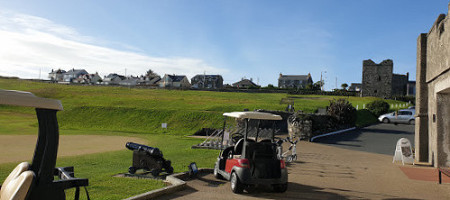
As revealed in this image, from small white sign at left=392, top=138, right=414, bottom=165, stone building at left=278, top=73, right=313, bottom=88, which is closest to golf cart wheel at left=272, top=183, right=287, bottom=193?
small white sign at left=392, top=138, right=414, bottom=165

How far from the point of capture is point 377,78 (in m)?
73.9

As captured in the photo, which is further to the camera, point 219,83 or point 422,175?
point 219,83

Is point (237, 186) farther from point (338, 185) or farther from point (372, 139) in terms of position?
point (372, 139)

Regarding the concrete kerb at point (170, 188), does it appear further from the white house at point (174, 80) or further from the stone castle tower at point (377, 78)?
the white house at point (174, 80)

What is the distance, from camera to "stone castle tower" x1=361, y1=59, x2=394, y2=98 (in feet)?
240

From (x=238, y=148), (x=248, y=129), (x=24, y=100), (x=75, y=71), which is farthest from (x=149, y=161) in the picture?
(x=75, y=71)

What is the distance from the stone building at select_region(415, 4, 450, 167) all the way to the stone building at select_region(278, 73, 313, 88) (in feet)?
319

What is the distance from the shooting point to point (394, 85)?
77938 mm

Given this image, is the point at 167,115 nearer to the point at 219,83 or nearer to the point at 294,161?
the point at 294,161

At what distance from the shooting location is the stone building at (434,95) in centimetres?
1232

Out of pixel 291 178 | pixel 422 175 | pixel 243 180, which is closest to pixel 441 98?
pixel 422 175

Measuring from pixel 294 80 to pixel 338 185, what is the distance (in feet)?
350

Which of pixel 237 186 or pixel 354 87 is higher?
pixel 354 87

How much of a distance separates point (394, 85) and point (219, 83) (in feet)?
194
